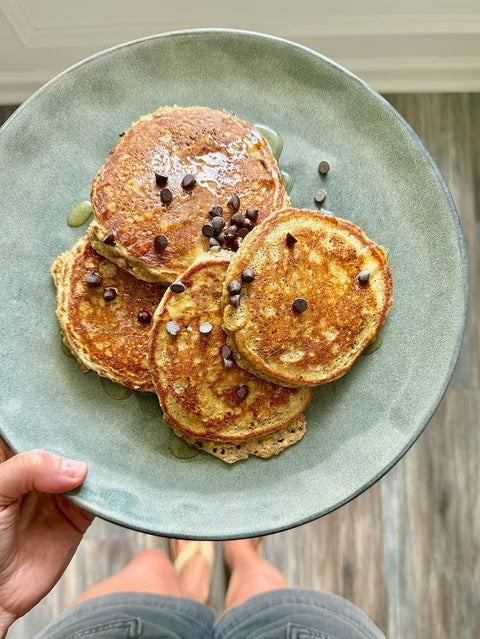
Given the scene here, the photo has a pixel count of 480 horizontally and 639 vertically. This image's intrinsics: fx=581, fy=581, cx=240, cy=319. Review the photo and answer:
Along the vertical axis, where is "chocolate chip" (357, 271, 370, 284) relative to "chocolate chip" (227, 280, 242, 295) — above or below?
below

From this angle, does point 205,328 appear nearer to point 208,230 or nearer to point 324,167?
point 208,230

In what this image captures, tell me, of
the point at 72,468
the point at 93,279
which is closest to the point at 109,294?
the point at 93,279

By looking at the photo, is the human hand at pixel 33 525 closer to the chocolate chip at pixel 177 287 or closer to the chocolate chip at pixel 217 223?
the chocolate chip at pixel 177 287

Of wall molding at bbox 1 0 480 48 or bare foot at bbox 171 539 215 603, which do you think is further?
bare foot at bbox 171 539 215 603

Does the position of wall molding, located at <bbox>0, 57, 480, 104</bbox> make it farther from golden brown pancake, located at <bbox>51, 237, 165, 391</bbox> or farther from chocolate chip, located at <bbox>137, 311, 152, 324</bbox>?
chocolate chip, located at <bbox>137, 311, 152, 324</bbox>

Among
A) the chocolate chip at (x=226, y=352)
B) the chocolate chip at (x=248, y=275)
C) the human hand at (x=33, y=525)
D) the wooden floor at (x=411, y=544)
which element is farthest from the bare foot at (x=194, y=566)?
the chocolate chip at (x=248, y=275)

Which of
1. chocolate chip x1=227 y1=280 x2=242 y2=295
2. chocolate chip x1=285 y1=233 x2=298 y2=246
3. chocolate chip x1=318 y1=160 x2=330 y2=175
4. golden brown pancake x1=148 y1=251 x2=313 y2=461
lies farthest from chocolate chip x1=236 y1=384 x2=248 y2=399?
chocolate chip x1=318 y1=160 x2=330 y2=175
